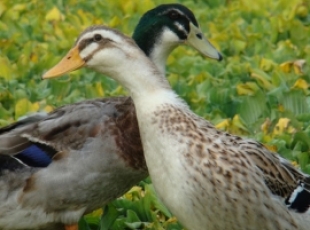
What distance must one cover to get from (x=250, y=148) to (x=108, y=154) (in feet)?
3.03

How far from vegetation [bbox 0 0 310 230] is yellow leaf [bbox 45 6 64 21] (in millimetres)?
11

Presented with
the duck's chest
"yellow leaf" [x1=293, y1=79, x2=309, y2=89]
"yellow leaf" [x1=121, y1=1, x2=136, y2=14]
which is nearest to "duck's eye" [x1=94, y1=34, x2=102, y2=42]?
the duck's chest

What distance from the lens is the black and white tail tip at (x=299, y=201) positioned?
5.57m

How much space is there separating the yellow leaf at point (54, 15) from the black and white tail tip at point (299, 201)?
185 inches

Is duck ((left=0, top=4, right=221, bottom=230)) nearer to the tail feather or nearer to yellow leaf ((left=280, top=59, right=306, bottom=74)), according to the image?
the tail feather

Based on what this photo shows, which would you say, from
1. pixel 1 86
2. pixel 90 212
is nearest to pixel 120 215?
pixel 90 212

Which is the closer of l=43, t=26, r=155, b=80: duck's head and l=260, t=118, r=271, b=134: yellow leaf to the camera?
l=43, t=26, r=155, b=80: duck's head

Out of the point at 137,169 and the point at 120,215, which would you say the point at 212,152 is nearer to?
the point at 137,169

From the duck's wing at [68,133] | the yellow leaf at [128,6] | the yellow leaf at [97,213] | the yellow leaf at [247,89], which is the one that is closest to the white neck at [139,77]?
the duck's wing at [68,133]

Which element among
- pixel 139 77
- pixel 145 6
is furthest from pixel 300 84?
pixel 139 77

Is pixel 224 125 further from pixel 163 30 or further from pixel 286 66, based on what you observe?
pixel 286 66

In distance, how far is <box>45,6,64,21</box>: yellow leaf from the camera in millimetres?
9914

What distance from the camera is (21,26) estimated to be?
9594 millimetres

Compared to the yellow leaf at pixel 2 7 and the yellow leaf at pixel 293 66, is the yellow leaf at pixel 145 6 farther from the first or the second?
the yellow leaf at pixel 293 66
